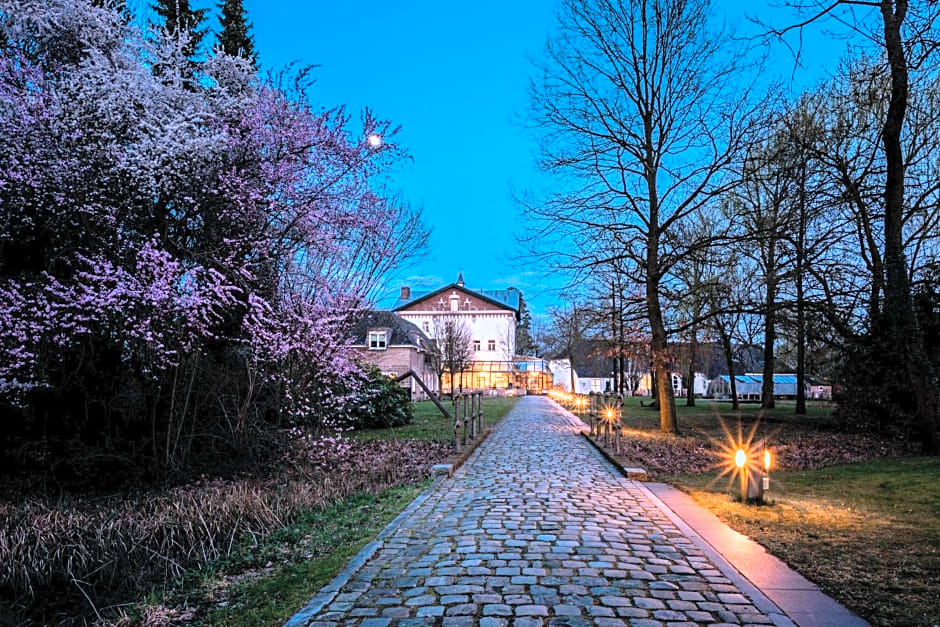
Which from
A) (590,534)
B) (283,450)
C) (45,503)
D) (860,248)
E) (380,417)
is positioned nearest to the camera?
(590,534)

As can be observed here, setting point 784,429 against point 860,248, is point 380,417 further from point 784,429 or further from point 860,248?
point 860,248

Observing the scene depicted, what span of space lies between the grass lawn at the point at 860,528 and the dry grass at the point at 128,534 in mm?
5442

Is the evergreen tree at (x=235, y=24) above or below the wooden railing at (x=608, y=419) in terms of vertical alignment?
above

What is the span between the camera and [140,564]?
6.61 metres

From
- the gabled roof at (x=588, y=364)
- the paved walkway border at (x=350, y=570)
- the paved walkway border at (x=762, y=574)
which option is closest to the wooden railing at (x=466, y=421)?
the paved walkway border at (x=350, y=570)

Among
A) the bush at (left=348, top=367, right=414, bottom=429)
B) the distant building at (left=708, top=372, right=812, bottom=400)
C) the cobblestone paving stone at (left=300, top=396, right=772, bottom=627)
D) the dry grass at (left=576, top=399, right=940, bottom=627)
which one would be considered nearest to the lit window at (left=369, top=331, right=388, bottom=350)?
the bush at (left=348, top=367, right=414, bottom=429)

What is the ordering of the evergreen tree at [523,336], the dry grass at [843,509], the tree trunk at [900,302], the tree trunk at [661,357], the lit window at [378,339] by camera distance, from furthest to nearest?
the evergreen tree at [523,336] < the lit window at [378,339] < the tree trunk at [661,357] < the tree trunk at [900,302] < the dry grass at [843,509]

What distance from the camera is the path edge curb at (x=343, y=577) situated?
13.3 feet

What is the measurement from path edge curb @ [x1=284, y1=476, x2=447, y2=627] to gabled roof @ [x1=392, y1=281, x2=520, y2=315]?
60.1 meters

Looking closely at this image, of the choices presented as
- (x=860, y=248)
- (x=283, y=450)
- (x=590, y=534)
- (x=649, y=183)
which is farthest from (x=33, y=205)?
(x=860, y=248)

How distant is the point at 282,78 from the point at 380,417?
452 inches

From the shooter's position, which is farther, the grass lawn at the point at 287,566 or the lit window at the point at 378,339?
the lit window at the point at 378,339

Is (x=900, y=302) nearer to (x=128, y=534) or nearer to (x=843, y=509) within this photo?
(x=843, y=509)

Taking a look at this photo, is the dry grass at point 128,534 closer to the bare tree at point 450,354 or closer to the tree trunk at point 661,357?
the tree trunk at point 661,357
